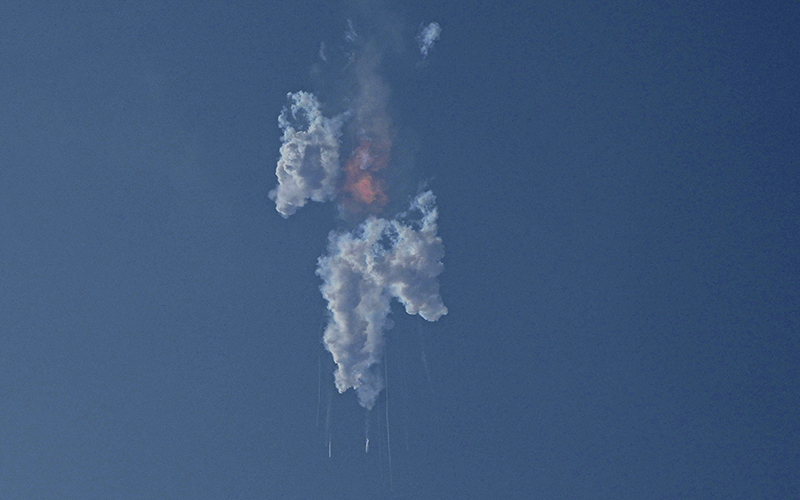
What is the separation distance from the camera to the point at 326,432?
48.6m

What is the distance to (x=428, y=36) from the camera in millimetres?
44719

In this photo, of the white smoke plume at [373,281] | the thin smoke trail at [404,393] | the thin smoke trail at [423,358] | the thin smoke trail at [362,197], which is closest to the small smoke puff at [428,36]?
the thin smoke trail at [362,197]

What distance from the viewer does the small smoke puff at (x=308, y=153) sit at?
136 feet

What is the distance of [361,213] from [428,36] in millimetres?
10828

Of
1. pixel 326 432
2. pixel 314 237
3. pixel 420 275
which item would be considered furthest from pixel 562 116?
pixel 326 432

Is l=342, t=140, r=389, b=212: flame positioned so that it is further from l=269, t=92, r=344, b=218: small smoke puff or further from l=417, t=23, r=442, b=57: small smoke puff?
l=417, t=23, r=442, b=57: small smoke puff

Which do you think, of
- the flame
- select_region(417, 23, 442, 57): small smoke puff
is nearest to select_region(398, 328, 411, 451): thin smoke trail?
the flame

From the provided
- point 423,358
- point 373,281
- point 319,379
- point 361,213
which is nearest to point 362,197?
point 361,213

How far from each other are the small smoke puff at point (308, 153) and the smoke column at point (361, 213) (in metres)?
0.05

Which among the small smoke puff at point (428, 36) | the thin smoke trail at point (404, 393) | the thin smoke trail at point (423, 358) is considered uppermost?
the small smoke puff at point (428, 36)

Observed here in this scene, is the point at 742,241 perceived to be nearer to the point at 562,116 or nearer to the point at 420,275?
the point at 562,116

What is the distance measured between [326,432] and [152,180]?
1829 cm

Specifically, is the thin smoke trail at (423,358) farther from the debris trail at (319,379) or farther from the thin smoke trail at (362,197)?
the debris trail at (319,379)

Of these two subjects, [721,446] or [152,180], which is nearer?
[152,180]
